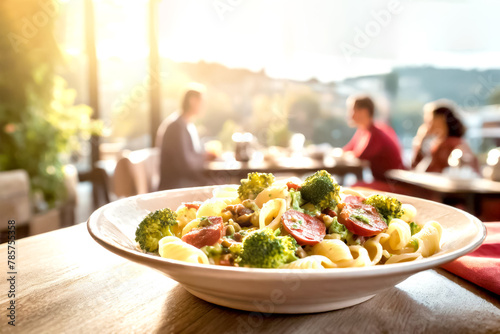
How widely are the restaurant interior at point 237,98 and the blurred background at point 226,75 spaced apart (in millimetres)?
22

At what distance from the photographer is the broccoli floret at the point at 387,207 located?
33.6 inches

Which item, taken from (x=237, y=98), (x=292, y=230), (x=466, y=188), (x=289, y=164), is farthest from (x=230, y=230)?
(x=237, y=98)

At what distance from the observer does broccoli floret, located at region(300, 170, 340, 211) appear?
0.82m

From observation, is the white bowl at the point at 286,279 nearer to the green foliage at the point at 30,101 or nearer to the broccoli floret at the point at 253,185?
the broccoli floret at the point at 253,185

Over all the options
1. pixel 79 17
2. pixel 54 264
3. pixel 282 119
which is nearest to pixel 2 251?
pixel 54 264

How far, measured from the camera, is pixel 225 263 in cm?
65

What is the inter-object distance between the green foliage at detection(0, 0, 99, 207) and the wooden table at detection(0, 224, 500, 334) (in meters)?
3.71

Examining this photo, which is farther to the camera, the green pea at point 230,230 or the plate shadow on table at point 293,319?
the green pea at point 230,230

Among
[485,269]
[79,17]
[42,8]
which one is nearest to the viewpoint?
[485,269]

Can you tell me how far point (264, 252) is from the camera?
596 mm

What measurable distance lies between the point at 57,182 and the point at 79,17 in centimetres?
271

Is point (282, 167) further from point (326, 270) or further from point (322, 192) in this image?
point (326, 270)

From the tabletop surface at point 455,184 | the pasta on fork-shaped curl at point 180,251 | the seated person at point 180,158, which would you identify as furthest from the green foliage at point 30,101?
the pasta on fork-shaped curl at point 180,251

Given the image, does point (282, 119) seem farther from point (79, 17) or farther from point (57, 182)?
point (57, 182)
